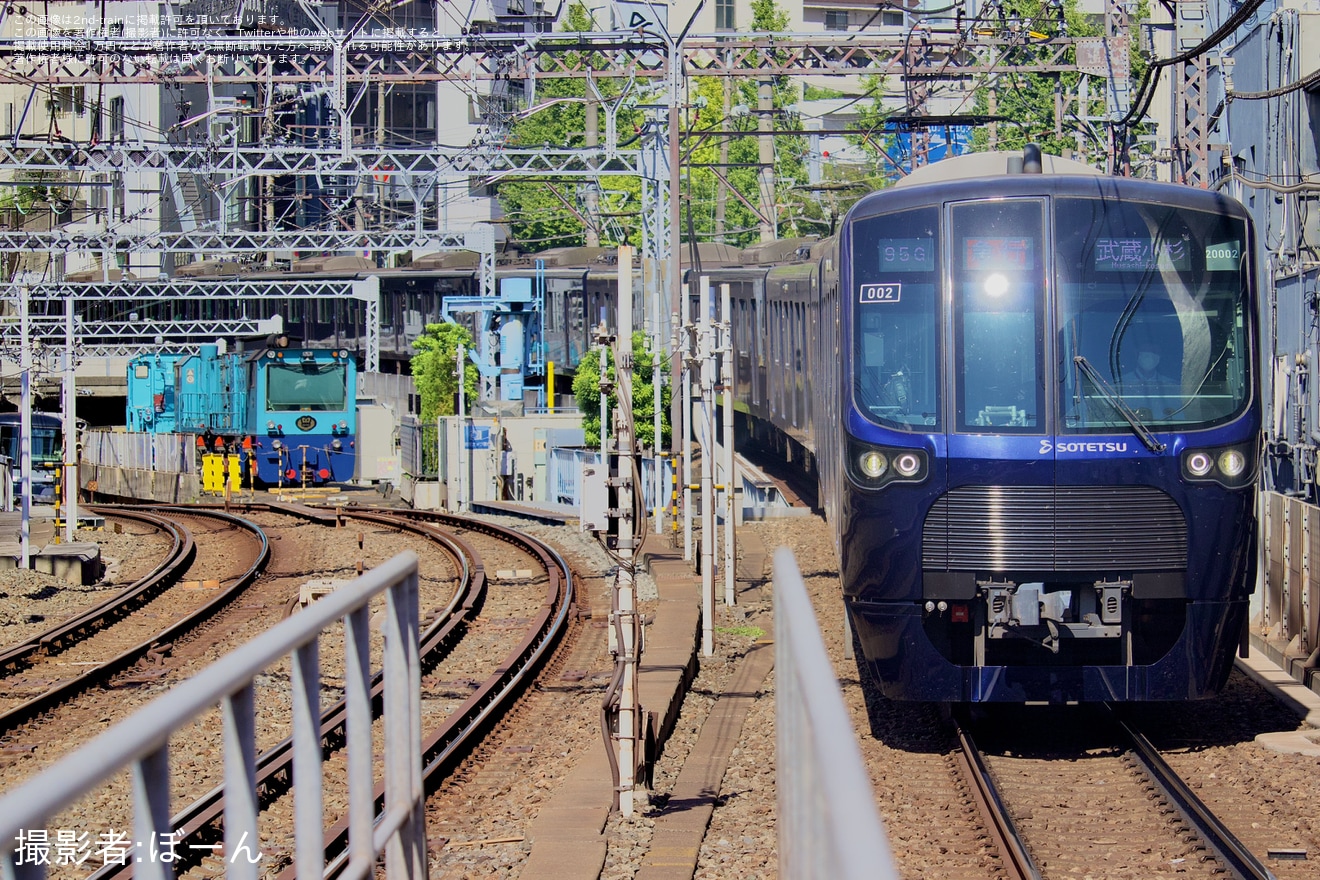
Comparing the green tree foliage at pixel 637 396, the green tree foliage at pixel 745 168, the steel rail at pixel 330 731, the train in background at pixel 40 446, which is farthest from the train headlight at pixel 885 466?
the green tree foliage at pixel 745 168

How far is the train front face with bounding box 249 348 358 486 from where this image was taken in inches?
1352

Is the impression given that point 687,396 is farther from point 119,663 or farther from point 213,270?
point 213,270

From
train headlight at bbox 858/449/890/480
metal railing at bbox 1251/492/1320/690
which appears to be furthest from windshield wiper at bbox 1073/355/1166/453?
metal railing at bbox 1251/492/1320/690

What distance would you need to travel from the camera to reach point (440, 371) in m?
35.2

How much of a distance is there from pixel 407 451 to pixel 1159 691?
2831 cm

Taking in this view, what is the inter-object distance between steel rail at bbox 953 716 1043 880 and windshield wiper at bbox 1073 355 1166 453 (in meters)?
1.89

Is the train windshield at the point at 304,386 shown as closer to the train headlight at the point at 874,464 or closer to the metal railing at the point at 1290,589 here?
the metal railing at the point at 1290,589

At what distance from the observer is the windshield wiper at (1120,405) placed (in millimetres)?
8336

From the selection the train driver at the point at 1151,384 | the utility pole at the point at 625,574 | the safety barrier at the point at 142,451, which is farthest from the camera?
the safety barrier at the point at 142,451

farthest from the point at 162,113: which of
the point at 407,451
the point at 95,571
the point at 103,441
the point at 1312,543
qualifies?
the point at 1312,543

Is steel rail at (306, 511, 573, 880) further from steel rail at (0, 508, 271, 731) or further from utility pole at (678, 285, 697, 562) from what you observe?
steel rail at (0, 508, 271, 731)

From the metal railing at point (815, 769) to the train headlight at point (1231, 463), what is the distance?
20.1 feet

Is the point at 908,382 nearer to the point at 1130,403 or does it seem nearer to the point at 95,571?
the point at 1130,403

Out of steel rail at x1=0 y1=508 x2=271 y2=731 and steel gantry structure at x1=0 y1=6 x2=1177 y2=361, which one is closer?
steel rail at x1=0 y1=508 x2=271 y2=731
